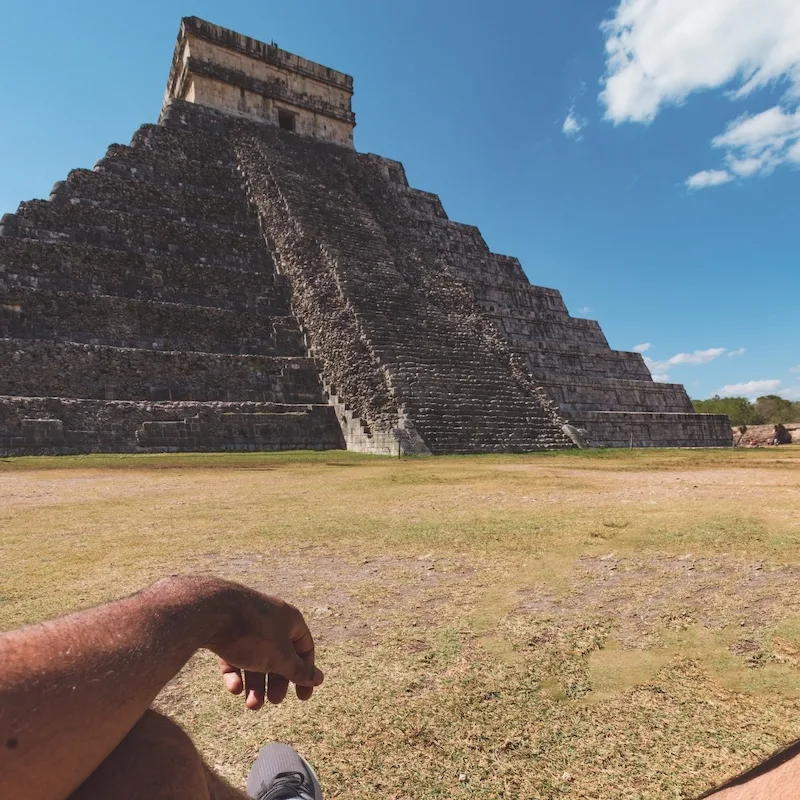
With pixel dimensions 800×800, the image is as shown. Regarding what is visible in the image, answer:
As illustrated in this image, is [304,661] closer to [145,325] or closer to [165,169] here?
[145,325]

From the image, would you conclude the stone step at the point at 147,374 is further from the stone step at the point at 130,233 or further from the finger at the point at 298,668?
the finger at the point at 298,668

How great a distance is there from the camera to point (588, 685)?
222 centimetres

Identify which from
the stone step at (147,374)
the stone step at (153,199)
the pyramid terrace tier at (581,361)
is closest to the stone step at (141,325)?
the stone step at (147,374)

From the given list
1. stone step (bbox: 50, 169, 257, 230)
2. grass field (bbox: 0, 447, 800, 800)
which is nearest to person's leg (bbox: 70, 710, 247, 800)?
grass field (bbox: 0, 447, 800, 800)

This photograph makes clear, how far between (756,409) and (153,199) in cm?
4511

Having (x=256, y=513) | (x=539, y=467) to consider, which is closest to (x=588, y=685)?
(x=256, y=513)

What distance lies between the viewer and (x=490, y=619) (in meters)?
2.90

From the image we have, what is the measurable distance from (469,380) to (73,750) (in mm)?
15446

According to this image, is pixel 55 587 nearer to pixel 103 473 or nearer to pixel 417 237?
pixel 103 473

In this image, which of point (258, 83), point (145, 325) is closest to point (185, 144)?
point (258, 83)

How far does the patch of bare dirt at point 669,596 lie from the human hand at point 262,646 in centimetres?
168

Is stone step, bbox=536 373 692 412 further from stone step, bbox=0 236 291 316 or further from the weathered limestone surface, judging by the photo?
stone step, bbox=0 236 291 316

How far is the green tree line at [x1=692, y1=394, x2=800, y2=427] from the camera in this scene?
4381 cm

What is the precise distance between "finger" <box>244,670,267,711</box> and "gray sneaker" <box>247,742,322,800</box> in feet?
1.02
